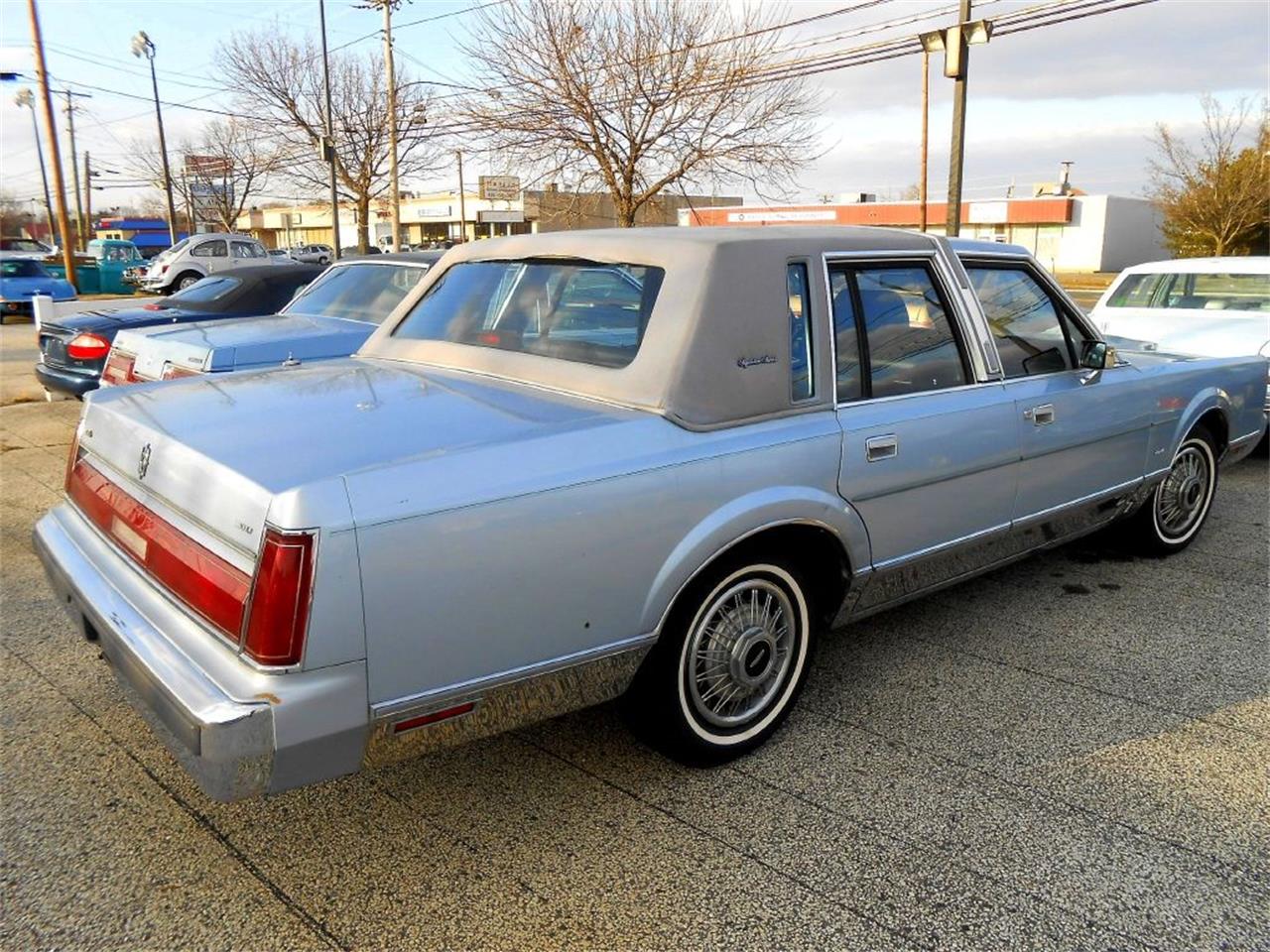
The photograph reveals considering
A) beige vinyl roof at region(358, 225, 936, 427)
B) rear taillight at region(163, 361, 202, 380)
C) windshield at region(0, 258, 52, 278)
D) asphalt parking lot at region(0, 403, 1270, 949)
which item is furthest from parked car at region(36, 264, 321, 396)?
windshield at region(0, 258, 52, 278)

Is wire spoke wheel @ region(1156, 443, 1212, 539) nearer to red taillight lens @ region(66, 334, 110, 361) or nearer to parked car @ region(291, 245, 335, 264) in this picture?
red taillight lens @ region(66, 334, 110, 361)

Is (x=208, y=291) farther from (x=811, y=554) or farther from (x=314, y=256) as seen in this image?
(x=314, y=256)

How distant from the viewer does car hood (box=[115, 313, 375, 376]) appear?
228 inches

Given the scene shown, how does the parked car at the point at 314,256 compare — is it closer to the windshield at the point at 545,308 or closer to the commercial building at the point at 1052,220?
the commercial building at the point at 1052,220

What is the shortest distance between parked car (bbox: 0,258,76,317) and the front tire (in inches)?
923

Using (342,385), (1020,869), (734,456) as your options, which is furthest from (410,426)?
(1020,869)

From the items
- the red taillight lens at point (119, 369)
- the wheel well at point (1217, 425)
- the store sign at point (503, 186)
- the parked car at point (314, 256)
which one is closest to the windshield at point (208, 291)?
the red taillight lens at point (119, 369)

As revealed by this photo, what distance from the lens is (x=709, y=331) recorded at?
2.94 metres

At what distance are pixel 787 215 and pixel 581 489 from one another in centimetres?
4949

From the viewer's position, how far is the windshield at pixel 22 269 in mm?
22359

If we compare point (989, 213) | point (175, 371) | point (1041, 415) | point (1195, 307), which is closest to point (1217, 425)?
point (1041, 415)

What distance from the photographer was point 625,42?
14953mm

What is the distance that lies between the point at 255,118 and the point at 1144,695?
31867 mm

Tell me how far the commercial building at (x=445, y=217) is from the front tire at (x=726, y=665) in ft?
43.8
